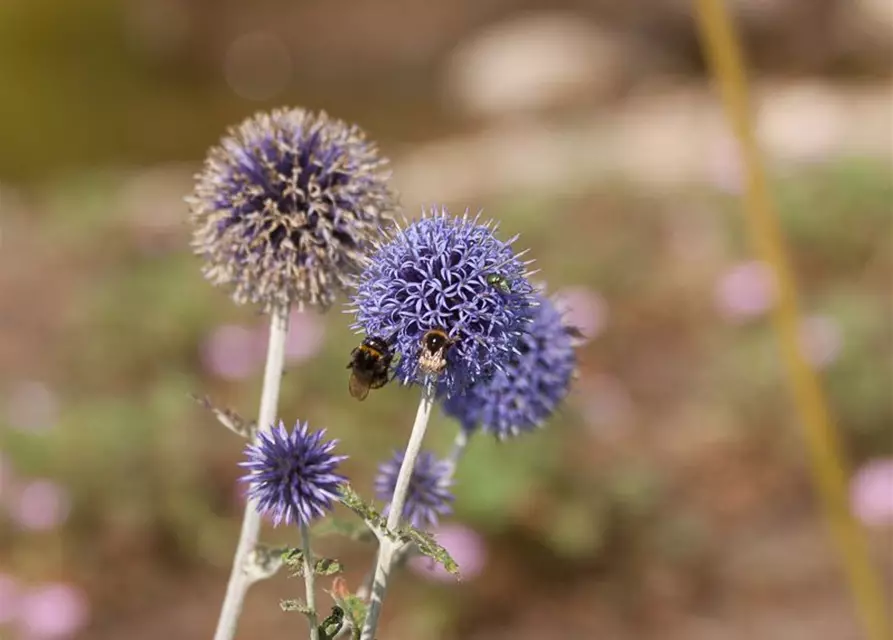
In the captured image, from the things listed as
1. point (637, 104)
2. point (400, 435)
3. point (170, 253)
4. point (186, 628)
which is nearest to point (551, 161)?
point (637, 104)

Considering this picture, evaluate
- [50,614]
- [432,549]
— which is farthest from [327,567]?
[50,614]

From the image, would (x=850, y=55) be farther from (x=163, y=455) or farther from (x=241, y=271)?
(x=241, y=271)

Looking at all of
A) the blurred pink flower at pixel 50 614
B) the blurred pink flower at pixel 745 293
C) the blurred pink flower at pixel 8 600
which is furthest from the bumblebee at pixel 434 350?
the blurred pink flower at pixel 745 293

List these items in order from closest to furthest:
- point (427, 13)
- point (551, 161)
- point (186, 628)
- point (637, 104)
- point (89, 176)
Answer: point (186, 628) < point (551, 161) < point (89, 176) < point (637, 104) < point (427, 13)

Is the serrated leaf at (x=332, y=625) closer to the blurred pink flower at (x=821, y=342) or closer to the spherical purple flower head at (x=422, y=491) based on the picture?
the spherical purple flower head at (x=422, y=491)

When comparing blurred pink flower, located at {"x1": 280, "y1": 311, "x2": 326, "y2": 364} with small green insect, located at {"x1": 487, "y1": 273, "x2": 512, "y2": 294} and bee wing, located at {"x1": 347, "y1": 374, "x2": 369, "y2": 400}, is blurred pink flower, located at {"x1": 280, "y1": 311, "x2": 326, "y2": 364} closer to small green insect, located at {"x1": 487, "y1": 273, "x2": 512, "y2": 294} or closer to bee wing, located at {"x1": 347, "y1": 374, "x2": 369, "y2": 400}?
bee wing, located at {"x1": 347, "y1": 374, "x2": 369, "y2": 400}

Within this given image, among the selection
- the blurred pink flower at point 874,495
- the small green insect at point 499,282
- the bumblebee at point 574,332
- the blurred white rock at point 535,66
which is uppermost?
the blurred white rock at point 535,66
